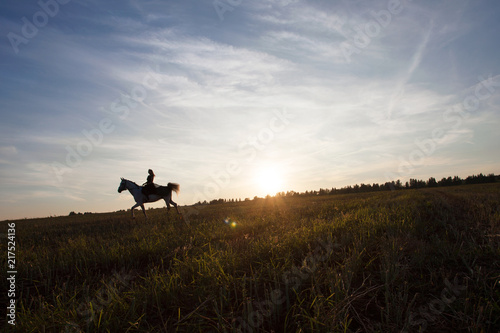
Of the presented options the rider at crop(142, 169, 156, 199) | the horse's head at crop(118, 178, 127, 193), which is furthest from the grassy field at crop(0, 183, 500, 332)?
the horse's head at crop(118, 178, 127, 193)

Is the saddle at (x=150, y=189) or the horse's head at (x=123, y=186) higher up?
the horse's head at (x=123, y=186)

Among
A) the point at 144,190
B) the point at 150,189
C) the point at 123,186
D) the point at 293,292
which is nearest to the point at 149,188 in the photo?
the point at 150,189

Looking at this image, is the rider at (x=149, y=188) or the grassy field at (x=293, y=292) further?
the rider at (x=149, y=188)

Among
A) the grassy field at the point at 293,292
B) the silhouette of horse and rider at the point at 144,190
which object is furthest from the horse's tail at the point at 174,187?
the grassy field at the point at 293,292

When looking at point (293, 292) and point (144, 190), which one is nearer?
point (293, 292)

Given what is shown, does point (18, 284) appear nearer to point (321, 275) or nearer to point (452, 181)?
point (321, 275)

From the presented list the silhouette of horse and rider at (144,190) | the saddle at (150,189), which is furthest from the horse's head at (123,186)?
the saddle at (150,189)

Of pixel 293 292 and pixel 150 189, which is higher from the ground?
pixel 150 189

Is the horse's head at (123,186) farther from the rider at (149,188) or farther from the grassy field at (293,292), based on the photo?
the grassy field at (293,292)

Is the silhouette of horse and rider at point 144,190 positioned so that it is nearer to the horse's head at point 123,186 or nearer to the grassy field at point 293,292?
the horse's head at point 123,186

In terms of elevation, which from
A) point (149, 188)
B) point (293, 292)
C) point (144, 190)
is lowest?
point (293, 292)

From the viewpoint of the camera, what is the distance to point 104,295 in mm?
3086

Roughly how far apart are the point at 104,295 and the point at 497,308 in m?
4.15

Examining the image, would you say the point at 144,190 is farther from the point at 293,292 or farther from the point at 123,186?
the point at 293,292
